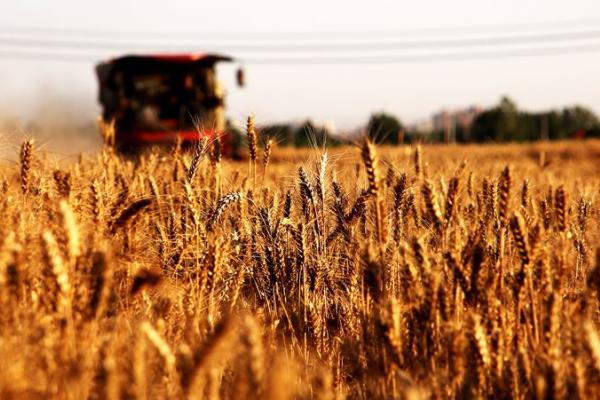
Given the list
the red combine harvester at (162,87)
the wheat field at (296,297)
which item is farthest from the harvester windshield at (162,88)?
the wheat field at (296,297)

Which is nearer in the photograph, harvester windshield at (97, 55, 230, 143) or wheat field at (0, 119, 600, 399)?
wheat field at (0, 119, 600, 399)

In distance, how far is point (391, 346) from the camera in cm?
196

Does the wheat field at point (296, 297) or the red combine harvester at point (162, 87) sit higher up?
the red combine harvester at point (162, 87)

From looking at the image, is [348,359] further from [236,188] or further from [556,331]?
[236,188]

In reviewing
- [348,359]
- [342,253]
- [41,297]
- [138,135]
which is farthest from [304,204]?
[138,135]

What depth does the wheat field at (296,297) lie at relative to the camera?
1736 mm

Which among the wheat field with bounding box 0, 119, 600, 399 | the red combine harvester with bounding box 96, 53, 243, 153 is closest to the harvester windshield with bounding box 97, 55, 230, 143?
the red combine harvester with bounding box 96, 53, 243, 153

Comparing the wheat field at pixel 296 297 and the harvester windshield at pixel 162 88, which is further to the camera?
the harvester windshield at pixel 162 88

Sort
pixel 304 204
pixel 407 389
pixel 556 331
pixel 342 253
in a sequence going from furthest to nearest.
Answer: pixel 342 253 → pixel 304 204 → pixel 556 331 → pixel 407 389

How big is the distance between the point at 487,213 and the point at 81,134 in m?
16.8

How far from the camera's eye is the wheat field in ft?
5.70

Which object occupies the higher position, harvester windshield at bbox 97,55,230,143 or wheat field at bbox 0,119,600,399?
harvester windshield at bbox 97,55,230,143

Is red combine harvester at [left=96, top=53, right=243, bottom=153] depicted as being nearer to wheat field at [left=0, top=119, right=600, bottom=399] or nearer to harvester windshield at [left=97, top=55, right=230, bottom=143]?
harvester windshield at [left=97, top=55, right=230, bottom=143]

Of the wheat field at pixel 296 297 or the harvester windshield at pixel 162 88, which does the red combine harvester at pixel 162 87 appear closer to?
the harvester windshield at pixel 162 88
